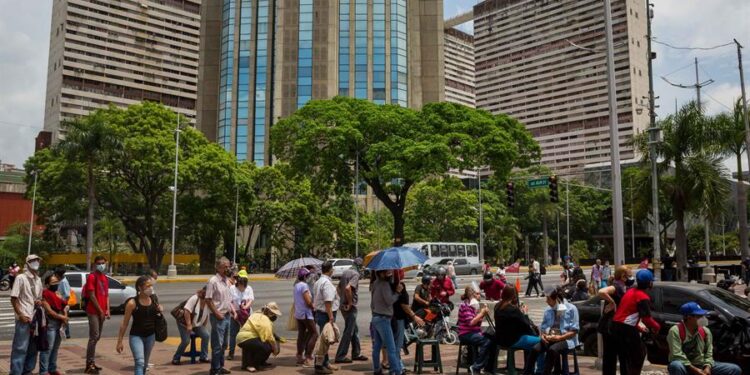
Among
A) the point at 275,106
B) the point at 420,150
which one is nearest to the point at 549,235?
the point at 275,106

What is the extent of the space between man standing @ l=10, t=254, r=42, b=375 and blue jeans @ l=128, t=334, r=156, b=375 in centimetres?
155

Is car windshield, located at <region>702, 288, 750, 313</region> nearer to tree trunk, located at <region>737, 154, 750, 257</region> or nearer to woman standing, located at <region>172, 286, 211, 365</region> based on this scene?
woman standing, located at <region>172, 286, 211, 365</region>

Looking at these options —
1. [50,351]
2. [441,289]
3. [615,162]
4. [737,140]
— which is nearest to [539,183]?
[737,140]

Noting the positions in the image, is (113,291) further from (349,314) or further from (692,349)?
(692,349)

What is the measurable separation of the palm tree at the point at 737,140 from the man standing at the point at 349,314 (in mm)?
20027

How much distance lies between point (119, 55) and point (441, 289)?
5600 inches

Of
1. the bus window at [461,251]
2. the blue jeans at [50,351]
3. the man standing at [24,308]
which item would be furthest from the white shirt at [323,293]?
the bus window at [461,251]

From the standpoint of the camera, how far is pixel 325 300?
34.2 ft

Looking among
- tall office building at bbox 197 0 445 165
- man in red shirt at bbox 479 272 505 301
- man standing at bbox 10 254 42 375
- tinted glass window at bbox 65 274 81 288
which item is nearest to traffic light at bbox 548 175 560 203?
man in red shirt at bbox 479 272 505 301

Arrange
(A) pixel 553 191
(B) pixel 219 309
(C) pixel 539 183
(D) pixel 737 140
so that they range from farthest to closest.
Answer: (C) pixel 539 183, (A) pixel 553 191, (D) pixel 737 140, (B) pixel 219 309

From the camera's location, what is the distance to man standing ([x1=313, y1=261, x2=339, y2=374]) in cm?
1034

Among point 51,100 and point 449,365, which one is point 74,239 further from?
point 449,365

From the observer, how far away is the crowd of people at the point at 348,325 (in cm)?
756

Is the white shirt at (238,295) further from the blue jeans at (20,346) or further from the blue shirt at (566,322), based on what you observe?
the blue shirt at (566,322)
